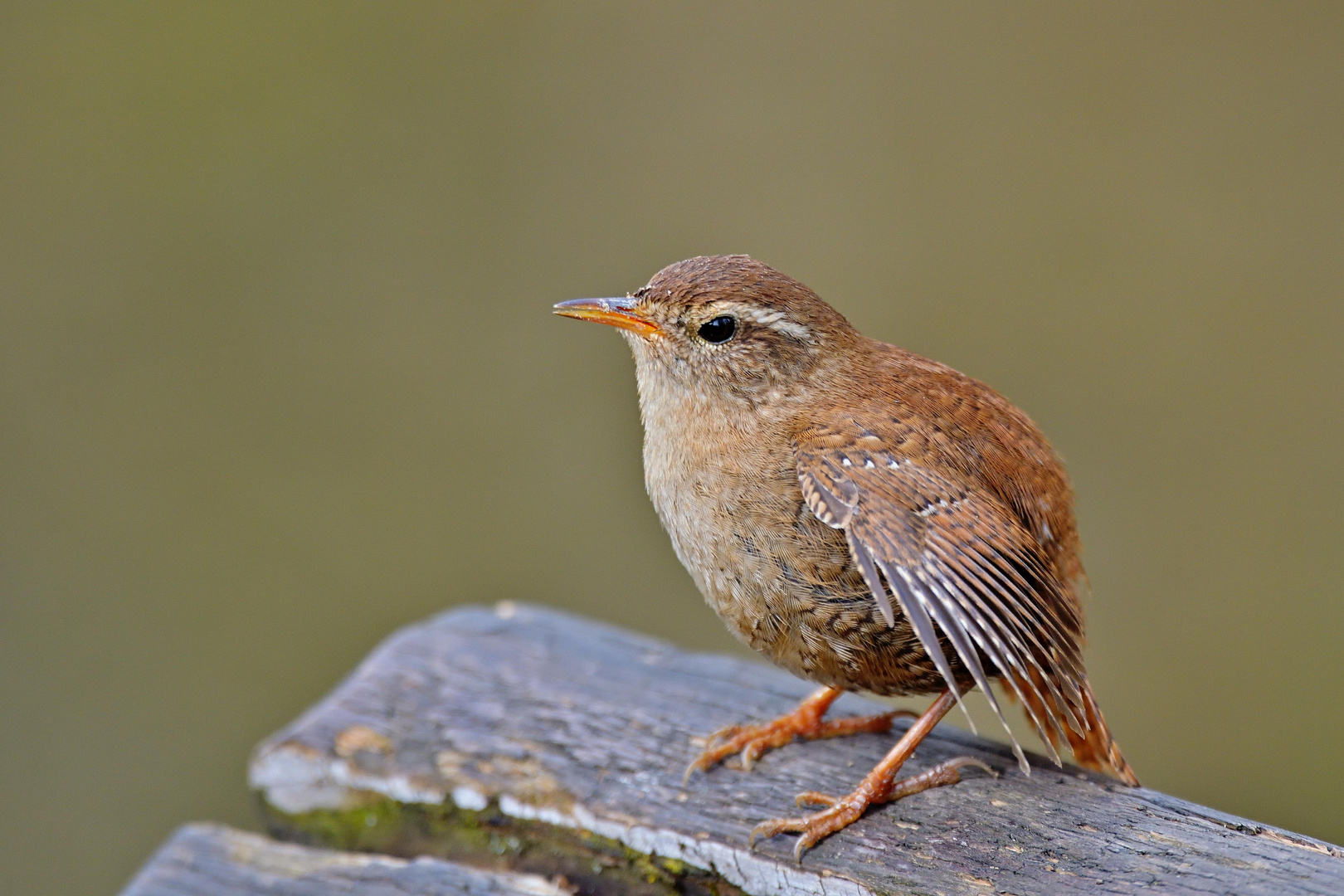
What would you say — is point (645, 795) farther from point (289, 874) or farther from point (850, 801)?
point (289, 874)

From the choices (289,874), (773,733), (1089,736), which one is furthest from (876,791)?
(289,874)

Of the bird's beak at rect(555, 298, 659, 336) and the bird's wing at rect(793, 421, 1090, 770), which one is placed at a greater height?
the bird's beak at rect(555, 298, 659, 336)

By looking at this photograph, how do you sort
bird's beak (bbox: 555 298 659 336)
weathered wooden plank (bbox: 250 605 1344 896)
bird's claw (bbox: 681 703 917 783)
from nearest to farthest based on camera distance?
weathered wooden plank (bbox: 250 605 1344 896) → bird's beak (bbox: 555 298 659 336) → bird's claw (bbox: 681 703 917 783)

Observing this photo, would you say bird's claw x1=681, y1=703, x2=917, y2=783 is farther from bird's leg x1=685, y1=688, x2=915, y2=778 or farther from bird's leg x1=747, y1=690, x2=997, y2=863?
bird's leg x1=747, y1=690, x2=997, y2=863

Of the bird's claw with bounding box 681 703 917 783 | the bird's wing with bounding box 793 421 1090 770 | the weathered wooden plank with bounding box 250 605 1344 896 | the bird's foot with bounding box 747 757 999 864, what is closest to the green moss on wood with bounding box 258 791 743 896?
the weathered wooden plank with bounding box 250 605 1344 896

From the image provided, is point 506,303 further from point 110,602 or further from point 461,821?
point 461,821

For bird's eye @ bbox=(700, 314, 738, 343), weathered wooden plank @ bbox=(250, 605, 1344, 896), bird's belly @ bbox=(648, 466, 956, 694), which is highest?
bird's eye @ bbox=(700, 314, 738, 343)

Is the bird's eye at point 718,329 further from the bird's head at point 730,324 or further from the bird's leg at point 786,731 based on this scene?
the bird's leg at point 786,731
